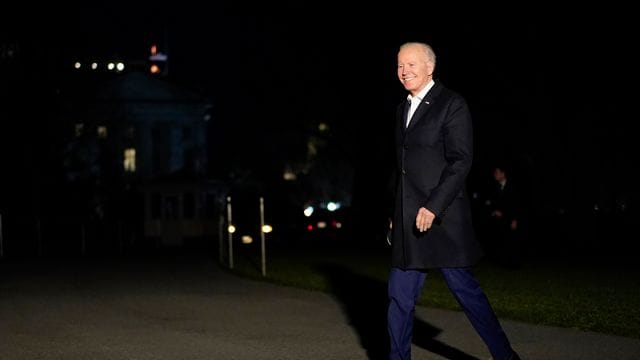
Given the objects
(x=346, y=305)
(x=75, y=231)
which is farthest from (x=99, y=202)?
(x=346, y=305)

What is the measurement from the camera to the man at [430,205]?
6.34 metres

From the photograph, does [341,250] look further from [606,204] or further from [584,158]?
[606,204]

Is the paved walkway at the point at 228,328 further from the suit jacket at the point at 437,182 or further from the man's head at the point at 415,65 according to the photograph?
the man's head at the point at 415,65

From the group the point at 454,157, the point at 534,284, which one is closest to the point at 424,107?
the point at 454,157

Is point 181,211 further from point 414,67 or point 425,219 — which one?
point 425,219

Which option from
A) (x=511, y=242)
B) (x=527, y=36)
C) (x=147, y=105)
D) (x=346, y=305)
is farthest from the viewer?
(x=147, y=105)

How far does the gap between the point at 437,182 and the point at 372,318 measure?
15.2 ft

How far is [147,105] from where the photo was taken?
92.2 meters

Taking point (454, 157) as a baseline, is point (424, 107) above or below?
above

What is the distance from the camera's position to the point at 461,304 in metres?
6.54

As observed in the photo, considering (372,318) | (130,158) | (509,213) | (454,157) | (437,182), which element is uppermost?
(454,157)

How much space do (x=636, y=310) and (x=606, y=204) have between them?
49814mm

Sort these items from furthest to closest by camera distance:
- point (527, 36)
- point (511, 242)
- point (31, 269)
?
point (527, 36)
point (31, 269)
point (511, 242)

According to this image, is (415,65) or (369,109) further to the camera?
(369,109)
